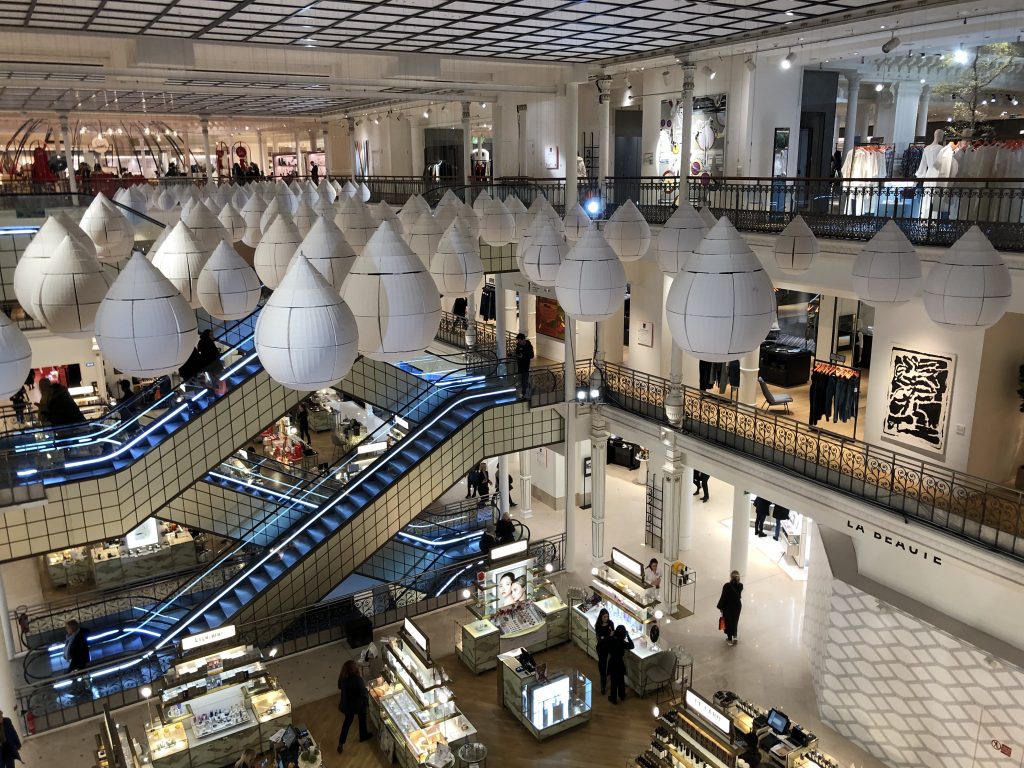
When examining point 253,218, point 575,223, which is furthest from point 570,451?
point 253,218

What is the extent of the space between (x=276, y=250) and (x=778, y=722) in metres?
7.27

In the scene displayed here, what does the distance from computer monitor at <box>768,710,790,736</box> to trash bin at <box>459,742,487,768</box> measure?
10.8 ft

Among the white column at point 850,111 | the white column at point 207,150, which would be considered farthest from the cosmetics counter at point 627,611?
the white column at point 207,150

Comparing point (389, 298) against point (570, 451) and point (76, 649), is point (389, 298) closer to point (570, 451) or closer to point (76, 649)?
point (76, 649)

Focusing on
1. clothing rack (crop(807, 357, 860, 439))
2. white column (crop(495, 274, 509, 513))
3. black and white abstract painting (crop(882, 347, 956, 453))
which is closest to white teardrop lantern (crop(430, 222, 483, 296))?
black and white abstract painting (crop(882, 347, 956, 453))

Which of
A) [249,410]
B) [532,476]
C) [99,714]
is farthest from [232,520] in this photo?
[532,476]

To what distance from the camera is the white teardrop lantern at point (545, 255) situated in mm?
7984

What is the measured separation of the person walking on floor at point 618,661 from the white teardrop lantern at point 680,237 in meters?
5.52

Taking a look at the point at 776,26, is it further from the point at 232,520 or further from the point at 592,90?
the point at 232,520

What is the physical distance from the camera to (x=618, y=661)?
1092 cm

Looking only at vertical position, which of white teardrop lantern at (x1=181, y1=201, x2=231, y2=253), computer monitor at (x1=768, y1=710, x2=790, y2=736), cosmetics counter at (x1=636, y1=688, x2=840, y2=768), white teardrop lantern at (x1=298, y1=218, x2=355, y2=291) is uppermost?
white teardrop lantern at (x1=181, y1=201, x2=231, y2=253)

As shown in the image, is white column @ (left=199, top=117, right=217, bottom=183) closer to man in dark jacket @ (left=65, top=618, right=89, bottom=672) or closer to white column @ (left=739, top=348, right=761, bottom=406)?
man in dark jacket @ (left=65, top=618, right=89, bottom=672)

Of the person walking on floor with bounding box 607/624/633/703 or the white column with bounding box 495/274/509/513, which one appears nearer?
the person walking on floor with bounding box 607/624/633/703

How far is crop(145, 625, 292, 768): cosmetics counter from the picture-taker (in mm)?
9758
